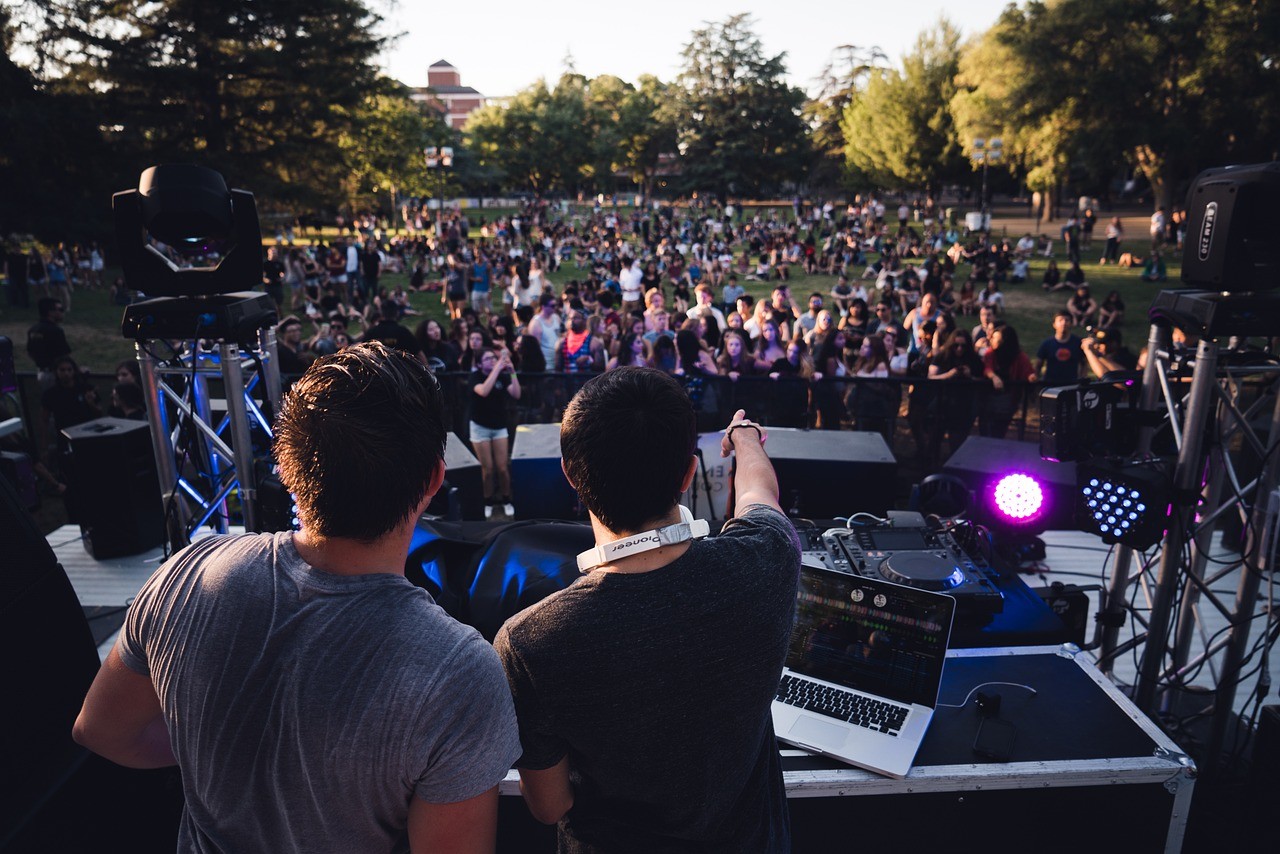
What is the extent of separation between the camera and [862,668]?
2.68 m

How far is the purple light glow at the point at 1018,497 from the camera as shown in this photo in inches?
176

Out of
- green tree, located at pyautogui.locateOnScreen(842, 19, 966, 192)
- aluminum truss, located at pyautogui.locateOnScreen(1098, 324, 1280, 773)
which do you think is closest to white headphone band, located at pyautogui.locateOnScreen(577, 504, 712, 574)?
aluminum truss, located at pyautogui.locateOnScreen(1098, 324, 1280, 773)

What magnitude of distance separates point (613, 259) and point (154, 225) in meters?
24.7

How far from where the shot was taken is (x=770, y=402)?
26.7ft

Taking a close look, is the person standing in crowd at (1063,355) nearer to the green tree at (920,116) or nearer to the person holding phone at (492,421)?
the person holding phone at (492,421)

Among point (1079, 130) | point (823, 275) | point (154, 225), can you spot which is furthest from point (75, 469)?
point (1079, 130)

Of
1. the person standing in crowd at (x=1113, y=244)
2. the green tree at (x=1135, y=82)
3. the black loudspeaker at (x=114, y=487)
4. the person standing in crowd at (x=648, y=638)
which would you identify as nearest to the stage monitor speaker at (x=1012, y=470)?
the person standing in crowd at (x=648, y=638)

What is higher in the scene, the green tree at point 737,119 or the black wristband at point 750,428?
the green tree at point 737,119

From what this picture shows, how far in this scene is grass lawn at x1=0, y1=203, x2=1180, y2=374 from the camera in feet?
53.7

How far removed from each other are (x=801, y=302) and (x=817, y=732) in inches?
801

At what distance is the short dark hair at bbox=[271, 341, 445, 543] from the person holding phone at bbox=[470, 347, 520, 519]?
6263 mm

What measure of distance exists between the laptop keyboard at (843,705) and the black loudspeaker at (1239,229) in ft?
7.86

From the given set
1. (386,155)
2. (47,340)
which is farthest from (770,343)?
(386,155)

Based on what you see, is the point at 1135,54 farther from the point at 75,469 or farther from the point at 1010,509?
the point at 75,469
